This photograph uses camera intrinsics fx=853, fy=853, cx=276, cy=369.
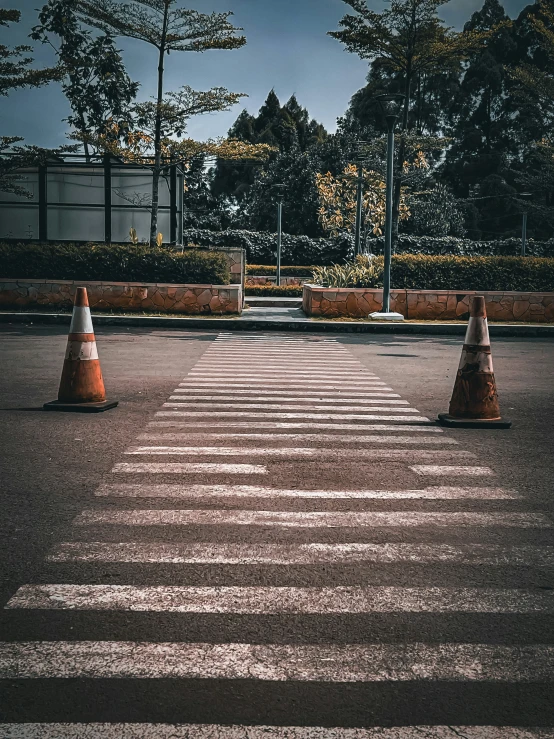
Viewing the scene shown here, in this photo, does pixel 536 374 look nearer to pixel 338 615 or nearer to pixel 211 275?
pixel 338 615

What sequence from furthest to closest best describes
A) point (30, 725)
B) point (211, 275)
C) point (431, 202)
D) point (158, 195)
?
point (431, 202) < point (158, 195) < point (211, 275) < point (30, 725)

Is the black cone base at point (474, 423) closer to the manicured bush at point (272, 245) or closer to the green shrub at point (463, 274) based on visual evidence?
the green shrub at point (463, 274)

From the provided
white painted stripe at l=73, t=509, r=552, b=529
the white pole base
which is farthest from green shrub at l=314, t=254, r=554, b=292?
white painted stripe at l=73, t=509, r=552, b=529

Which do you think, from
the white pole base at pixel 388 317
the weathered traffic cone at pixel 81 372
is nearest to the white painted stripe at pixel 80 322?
the weathered traffic cone at pixel 81 372

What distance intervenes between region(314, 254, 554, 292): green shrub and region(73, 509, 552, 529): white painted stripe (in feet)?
57.8

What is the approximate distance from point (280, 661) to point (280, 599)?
1.86ft

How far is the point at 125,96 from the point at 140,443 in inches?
1799

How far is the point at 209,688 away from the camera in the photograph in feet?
8.96

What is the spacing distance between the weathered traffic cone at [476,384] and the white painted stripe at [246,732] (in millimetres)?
5136

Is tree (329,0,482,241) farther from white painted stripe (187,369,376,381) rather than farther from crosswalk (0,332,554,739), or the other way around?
crosswalk (0,332,554,739)

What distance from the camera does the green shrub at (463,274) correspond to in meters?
22.1

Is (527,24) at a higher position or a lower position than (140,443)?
higher

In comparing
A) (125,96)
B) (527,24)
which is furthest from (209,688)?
(527,24)

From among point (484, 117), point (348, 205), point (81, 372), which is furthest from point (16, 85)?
point (484, 117)
